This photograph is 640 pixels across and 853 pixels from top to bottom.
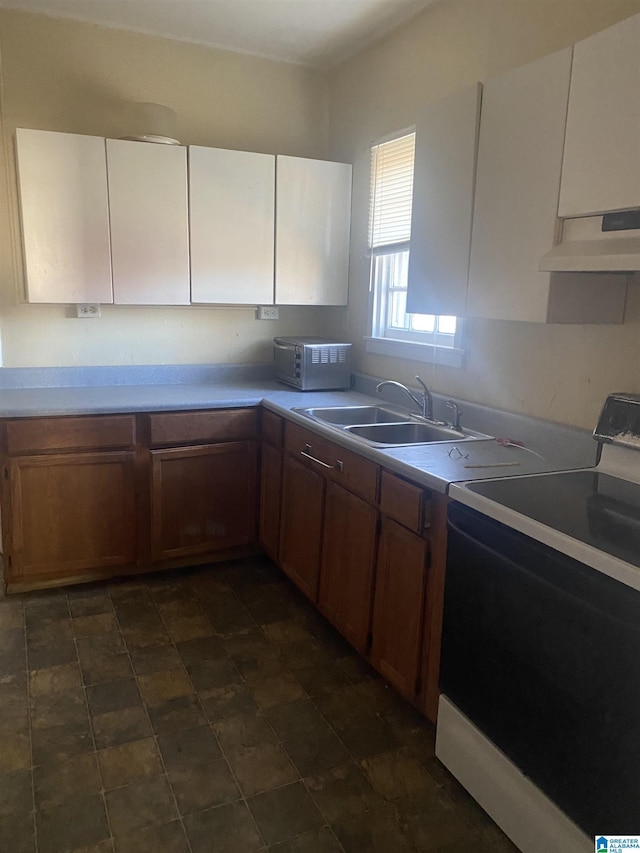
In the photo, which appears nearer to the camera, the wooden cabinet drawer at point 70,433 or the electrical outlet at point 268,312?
the wooden cabinet drawer at point 70,433

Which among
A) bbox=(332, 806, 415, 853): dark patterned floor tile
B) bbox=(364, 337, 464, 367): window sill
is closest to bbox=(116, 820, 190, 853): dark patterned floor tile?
bbox=(332, 806, 415, 853): dark patterned floor tile

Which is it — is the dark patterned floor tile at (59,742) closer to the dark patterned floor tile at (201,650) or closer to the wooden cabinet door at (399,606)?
the dark patterned floor tile at (201,650)

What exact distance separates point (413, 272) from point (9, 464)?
182 cm

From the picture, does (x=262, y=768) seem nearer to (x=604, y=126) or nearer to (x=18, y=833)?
(x=18, y=833)

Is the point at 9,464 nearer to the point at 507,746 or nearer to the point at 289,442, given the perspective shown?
the point at 289,442

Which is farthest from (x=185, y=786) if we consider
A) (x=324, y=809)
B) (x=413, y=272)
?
(x=413, y=272)

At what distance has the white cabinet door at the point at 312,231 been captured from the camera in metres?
3.24

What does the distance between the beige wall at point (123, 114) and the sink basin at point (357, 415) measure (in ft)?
2.89

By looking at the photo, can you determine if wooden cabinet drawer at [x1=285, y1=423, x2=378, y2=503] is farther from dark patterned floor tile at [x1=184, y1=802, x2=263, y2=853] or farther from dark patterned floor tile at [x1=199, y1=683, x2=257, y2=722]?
dark patterned floor tile at [x1=184, y1=802, x2=263, y2=853]

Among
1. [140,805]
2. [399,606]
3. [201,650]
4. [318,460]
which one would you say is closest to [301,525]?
[318,460]

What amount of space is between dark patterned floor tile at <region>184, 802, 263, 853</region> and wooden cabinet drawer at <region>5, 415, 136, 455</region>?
5.20 feet

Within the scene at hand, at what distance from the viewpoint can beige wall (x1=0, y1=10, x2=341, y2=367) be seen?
2.99 meters

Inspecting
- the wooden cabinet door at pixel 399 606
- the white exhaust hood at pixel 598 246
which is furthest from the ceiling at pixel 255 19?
the wooden cabinet door at pixel 399 606

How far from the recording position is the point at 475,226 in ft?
6.81
